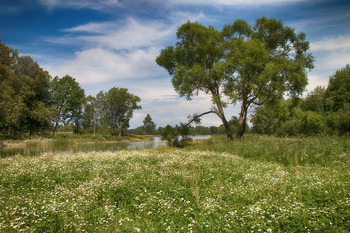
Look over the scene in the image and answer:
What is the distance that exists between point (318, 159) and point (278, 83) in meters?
12.5

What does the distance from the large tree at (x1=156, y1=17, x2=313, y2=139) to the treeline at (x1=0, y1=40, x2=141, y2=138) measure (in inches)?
1024

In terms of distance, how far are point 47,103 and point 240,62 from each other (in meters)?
48.1

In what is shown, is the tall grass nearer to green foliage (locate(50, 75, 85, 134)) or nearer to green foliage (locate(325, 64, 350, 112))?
green foliage (locate(325, 64, 350, 112))

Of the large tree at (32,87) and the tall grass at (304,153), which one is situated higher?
the large tree at (32,87)

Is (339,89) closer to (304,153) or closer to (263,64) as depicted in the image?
(263,64)

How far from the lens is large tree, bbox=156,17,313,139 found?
23188 millimetres

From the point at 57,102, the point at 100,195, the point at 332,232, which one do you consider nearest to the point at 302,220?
the point at 332,232

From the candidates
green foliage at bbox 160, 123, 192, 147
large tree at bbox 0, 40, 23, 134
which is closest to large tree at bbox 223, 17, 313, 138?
green foliage at bbox 160, 123, 192, 147

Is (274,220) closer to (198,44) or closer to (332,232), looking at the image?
(332,232)

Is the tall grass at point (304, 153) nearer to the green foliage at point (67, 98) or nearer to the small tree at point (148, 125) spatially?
the green foliage at point (67, 98)

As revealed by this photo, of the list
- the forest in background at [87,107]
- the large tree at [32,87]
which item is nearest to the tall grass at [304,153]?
the forest in background at [87,107]

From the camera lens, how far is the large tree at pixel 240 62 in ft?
76.1

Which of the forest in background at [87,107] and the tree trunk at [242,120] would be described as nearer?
the tree trunk at [242,120]

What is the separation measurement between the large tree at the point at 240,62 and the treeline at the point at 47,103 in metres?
26.0
